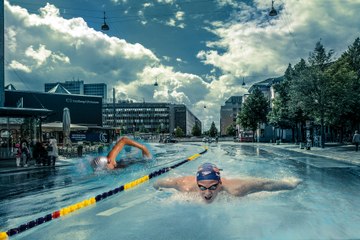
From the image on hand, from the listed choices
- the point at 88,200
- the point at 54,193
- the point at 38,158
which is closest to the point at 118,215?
the point at 88,200

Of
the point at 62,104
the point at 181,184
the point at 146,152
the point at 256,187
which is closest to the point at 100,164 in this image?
the point at 146,152

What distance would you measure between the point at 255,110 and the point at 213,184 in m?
77.1

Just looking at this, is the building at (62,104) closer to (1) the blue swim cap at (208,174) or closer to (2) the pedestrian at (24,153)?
(2) the pedestrian at (24,153)

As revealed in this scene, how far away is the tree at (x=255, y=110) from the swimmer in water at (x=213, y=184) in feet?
235

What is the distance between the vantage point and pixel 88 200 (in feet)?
32.4

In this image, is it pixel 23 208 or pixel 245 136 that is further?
pixel 245 136

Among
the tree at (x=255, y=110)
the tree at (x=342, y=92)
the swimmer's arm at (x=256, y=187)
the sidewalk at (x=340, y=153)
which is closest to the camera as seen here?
the swimmer's arm at (x=256, y=187)

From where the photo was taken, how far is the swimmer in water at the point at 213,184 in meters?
→ 8.55

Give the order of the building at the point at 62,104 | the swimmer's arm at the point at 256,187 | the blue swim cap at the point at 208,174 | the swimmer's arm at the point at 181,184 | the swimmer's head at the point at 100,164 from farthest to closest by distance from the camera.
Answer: the building at the point at 62,104 → the swimmer's head at the point at 100,164 → the swimmer's arm at the point at 181,184 → the swimmer's arm at the point at 256,187 → the blue swim cap at the point at 208,174

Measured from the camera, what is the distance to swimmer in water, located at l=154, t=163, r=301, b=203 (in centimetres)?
855

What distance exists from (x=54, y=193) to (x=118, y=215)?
428 cm

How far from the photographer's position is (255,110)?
83.6 m

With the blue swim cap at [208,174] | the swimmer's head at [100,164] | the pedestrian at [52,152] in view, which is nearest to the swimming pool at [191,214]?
the blue swim cap at [208,174]

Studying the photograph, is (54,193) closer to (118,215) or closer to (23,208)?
(23,208)
